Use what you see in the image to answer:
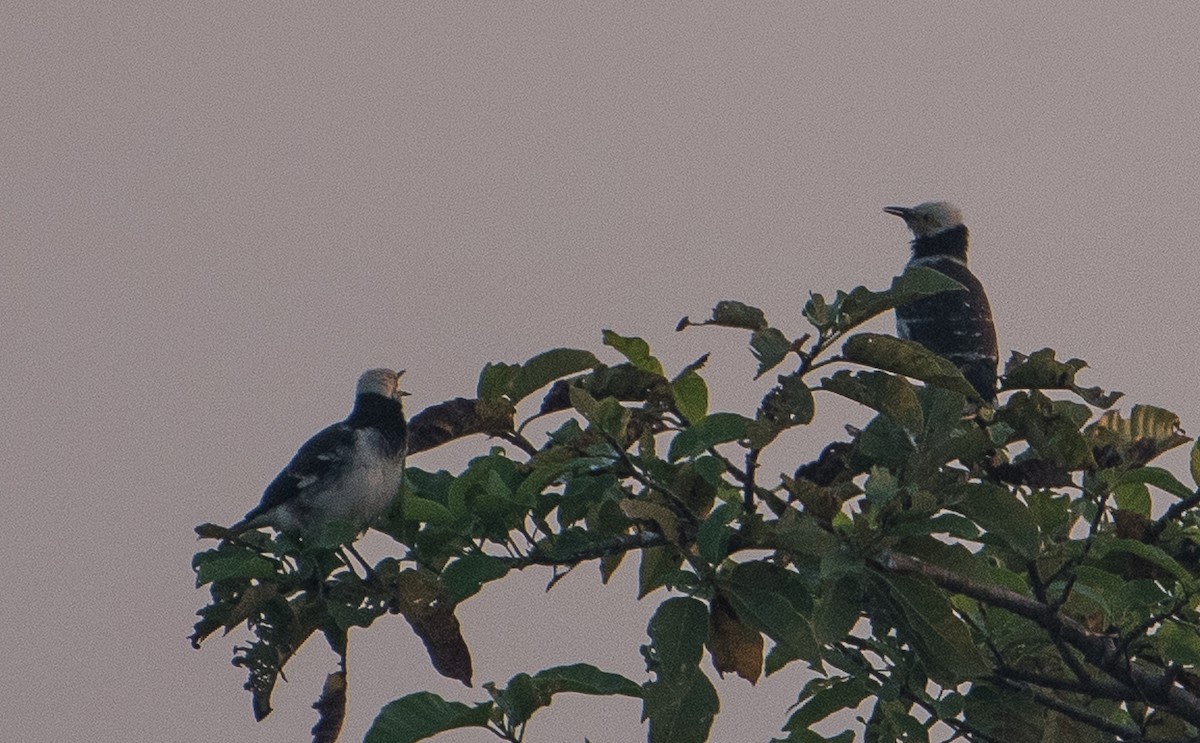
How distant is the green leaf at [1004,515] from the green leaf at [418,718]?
1.47 meters

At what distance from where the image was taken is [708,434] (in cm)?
444

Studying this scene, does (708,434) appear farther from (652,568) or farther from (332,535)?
(332,535)

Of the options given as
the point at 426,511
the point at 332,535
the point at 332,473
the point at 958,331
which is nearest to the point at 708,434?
the point at 426,511

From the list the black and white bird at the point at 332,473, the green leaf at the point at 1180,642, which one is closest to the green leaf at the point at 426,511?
the green leaf at the point at 1180,642

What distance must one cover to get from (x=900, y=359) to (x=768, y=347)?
1.54 ft

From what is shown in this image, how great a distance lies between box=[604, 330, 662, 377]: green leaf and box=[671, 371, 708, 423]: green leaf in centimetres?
8

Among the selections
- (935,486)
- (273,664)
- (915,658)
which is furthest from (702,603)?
(273,664)

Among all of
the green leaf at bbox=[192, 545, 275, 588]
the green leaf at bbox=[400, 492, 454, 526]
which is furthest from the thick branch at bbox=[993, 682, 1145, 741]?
the green leaf at bbox=[192, 545, 275, 588]

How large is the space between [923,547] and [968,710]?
1021mm

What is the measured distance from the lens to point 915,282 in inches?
169

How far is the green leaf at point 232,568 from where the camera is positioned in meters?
4.76

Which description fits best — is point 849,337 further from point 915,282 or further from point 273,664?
point 273,664

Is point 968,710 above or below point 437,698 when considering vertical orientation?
above

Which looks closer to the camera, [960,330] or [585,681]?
[585,681]
